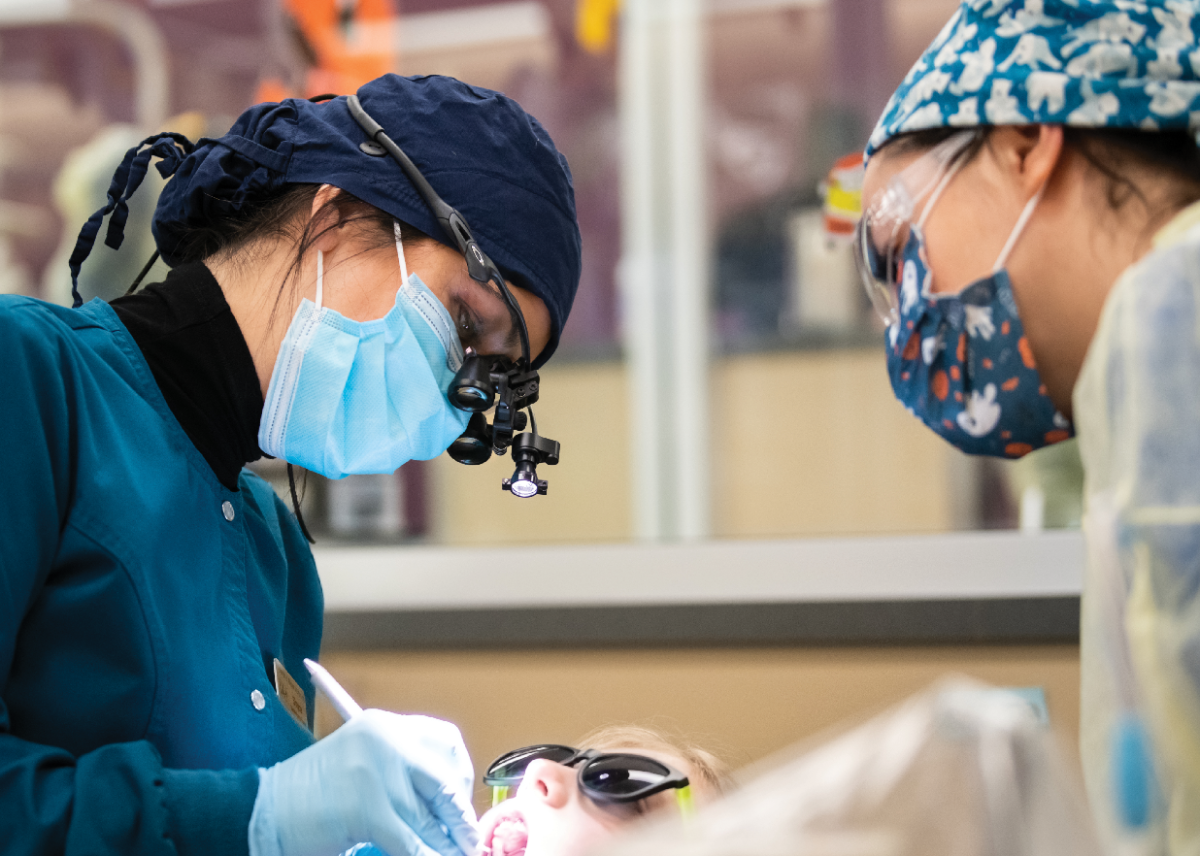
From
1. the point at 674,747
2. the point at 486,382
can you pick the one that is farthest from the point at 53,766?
the point at 674,747

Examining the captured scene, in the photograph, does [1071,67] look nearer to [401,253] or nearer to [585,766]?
[401,253]

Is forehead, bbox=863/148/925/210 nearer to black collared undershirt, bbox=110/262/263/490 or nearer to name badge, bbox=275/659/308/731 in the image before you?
black collared undershirt, bbox=110/262/263/490

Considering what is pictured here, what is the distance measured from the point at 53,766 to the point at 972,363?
1.16m

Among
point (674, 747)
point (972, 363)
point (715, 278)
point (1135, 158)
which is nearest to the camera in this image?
point (1135, 158)

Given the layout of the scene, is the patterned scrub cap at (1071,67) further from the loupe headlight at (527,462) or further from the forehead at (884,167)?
the loupe headlight at (527,462)

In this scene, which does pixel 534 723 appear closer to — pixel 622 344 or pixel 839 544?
pixel 839 544

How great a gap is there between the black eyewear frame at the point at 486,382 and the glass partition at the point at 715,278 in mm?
1561

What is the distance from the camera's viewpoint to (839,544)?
109 inches

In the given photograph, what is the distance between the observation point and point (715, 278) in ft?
10.4

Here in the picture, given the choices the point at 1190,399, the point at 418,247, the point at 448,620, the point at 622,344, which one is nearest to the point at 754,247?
the point at 622,344

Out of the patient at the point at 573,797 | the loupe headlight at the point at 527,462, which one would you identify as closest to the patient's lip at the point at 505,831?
the patient at the point at 573,797

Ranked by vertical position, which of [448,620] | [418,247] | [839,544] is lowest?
[448,620]

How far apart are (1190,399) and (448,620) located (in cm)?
235

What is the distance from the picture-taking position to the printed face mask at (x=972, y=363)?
1240 millimetres
